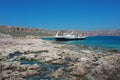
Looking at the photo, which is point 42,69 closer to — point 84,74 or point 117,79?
point 84,74

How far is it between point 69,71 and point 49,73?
2506 mm

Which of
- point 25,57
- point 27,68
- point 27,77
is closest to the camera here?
point 27,77

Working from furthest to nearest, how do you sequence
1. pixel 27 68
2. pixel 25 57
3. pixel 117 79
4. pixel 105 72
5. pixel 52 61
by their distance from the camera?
pixel 25 57, pixel 52 61, pixel 27 68, pixel 105 72, pixel 117 79

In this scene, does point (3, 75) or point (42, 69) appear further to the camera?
point (42, 69)

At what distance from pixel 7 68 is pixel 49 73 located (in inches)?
Result: 240

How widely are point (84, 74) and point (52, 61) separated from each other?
33.3 feet

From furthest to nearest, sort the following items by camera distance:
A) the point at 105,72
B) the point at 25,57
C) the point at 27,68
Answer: the point at 25,57 < the point at 27,68 < the point at 105,72

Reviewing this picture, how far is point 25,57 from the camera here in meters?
37.9

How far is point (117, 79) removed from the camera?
2166 centimetres

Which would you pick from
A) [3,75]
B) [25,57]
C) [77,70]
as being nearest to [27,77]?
[3,75]

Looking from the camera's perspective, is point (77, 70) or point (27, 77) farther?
point (77, 70)

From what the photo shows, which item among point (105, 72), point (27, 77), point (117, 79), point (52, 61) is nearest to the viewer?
point (117, 79)

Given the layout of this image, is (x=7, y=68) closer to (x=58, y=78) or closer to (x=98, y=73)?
(x=58, y=78)

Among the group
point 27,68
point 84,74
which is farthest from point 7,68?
point 84,74
